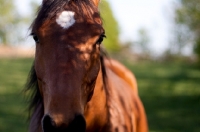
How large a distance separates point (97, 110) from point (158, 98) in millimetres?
11367

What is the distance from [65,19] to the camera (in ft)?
9.67

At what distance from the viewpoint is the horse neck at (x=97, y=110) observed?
3451mm

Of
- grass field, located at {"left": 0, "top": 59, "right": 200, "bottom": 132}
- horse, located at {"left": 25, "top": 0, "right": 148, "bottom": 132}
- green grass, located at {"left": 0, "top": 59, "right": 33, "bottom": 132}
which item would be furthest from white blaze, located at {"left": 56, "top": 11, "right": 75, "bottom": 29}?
grass field, located at {"left": 0, "top": 59, "right": 200, "bottom": 132}

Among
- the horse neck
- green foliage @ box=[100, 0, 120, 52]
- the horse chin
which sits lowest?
green foliage @ box=[100, 0, 120, 52]

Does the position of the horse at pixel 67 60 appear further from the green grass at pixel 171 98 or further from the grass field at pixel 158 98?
the green grass at pixel 171 98

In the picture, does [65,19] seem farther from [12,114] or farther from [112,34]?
[112,34]

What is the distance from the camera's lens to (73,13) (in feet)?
9.88

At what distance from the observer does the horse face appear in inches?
106

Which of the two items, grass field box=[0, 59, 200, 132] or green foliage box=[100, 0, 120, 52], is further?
green foliage box=[100, 0, 120, 52]

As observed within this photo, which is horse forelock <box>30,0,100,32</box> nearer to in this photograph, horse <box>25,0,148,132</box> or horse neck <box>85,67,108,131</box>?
horse <box>25,0,148,132</box>

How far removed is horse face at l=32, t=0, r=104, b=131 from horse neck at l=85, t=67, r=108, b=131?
0.33 m

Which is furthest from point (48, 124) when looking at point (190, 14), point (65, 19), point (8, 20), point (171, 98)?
point (8, 20)

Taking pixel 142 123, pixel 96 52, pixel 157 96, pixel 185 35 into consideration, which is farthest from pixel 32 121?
pixel 185 35

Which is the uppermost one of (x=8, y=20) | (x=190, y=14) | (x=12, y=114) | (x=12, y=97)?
(x=190, y=14)
